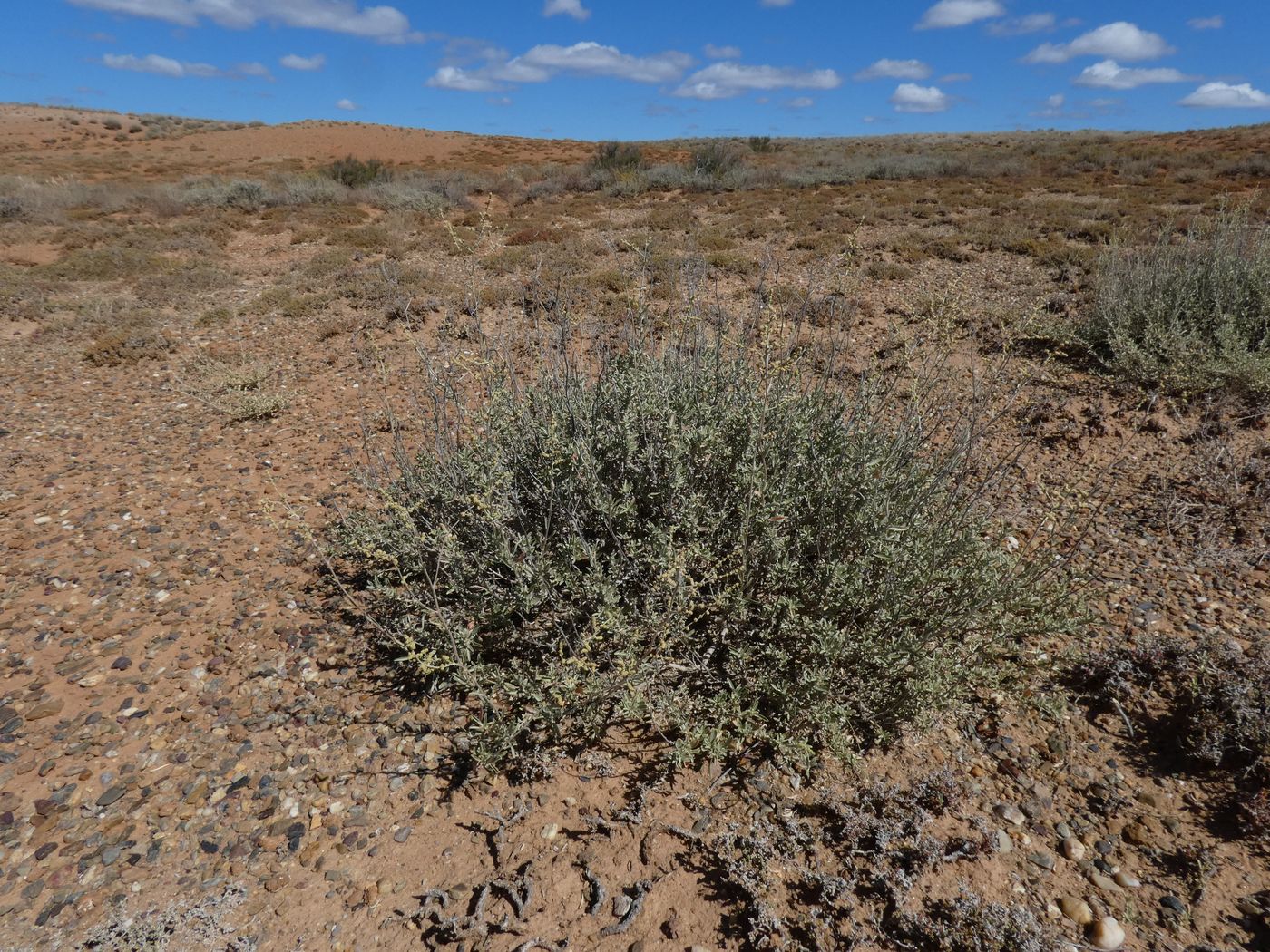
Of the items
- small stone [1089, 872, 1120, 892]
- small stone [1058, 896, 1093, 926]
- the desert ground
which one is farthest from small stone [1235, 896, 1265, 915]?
small stone [1058, 896, 1093, 926]

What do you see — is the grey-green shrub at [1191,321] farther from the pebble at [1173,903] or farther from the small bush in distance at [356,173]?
the small bush in distance at [356,173]

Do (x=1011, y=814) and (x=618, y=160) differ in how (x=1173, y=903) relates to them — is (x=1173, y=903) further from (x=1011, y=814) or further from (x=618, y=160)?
(x=618, y=160)

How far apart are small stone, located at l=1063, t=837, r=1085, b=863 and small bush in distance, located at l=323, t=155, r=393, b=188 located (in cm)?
2358

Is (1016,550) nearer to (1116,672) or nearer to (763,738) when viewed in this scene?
(1116,672)

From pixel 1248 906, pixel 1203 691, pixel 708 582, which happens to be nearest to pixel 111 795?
pixel 708 582

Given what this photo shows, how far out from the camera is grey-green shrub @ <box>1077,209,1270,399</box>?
4.96m

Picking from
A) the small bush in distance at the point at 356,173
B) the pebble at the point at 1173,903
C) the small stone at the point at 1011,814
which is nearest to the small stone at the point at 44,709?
the small stone at the point at 1011,814

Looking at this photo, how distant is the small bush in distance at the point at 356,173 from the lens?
834 inches

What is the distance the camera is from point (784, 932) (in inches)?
80.4

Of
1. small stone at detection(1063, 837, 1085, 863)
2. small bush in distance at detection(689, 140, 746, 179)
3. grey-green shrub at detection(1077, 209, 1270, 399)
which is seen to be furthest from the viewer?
small bush in distance at detection(689, 140, 746, 179)

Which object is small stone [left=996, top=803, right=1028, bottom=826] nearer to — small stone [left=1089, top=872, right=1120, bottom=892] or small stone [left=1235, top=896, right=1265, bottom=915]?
small stone [left=1089, top=872, right=1120, bottom=892]

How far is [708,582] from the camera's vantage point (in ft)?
9.78

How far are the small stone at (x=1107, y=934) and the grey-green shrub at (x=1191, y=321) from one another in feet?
13.7

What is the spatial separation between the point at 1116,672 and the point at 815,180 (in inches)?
718
